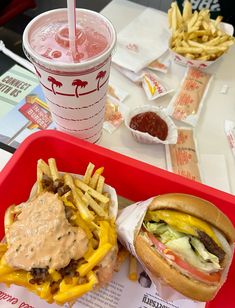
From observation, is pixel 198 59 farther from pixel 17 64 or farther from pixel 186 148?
pixel 17 64

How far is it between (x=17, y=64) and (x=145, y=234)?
0.92m

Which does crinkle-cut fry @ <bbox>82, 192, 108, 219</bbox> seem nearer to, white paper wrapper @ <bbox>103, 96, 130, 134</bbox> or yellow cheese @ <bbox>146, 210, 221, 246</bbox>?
yellow cheese @ <bbox>146, 210, 221, 246</bbox>

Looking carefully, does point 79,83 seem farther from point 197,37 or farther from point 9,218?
point 197,37

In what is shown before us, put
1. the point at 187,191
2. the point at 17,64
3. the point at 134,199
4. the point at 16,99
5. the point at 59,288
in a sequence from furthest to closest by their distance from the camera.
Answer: the point at 17,64 → the point at 16,99 → the point at 134,199 → the point at 187,191 → the point at 59,288

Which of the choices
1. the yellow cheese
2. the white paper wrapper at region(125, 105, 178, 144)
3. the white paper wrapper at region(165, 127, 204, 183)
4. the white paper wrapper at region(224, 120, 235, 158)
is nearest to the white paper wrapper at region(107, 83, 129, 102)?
the white paper wrapper at region(125, 105, 178, 144)

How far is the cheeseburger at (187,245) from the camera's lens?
0.74m

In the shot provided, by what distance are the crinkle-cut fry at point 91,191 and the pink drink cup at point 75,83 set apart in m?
0.16

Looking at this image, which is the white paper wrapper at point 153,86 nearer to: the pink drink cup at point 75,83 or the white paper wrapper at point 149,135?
the white paper wrapper at point 149,135

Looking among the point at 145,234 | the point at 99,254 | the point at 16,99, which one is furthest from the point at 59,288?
the point at 16,99

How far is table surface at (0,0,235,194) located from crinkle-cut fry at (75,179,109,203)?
0.83 ft

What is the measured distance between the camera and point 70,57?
0.84m

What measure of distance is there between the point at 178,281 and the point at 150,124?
545 millimetres

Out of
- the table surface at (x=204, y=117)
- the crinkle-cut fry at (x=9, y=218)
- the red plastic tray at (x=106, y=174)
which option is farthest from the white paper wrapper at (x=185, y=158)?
the crinkle-cut fry at (x=9, y=218)

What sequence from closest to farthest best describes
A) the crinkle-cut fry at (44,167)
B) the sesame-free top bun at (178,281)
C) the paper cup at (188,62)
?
the sesame-free top bun at (178,281) < the crinkle-cut fry at (44,167) < the paper cup at (188,62)
